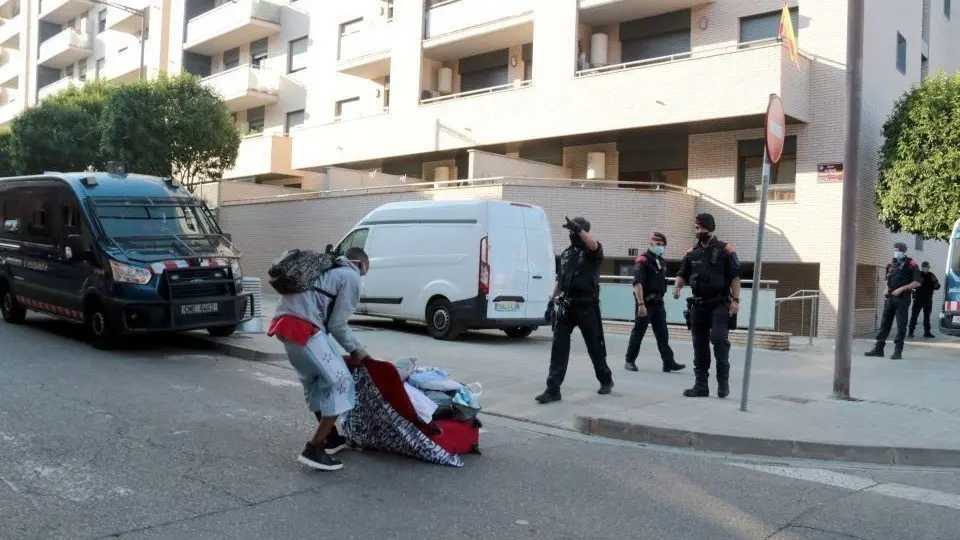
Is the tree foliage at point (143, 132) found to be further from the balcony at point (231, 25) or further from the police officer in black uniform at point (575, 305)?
the police officer in black uniform at point (575, 305)

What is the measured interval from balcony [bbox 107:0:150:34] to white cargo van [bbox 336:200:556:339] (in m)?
28.7

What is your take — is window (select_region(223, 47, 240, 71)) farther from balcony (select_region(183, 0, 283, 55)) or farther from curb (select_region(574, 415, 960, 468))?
curb (select_region(574, 415, 960, 468))

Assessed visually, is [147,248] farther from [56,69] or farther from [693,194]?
[56,69]

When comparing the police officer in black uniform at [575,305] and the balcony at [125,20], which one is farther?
the balcony at [125,20]

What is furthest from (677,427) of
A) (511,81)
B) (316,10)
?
(316,10)

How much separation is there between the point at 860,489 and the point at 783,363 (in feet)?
24.1

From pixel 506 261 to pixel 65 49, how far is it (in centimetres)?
3865

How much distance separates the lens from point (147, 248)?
11.2m

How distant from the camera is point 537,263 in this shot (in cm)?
1384

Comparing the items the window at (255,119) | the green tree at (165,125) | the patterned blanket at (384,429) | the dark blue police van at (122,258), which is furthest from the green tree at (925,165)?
the window at (255,119)

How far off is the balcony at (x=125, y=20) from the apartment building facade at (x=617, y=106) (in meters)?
9.30

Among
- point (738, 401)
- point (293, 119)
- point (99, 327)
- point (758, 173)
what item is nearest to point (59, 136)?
point (293, 119)

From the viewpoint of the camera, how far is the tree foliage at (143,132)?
2384 centimetres

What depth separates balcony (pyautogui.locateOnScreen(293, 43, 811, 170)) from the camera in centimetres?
1831
